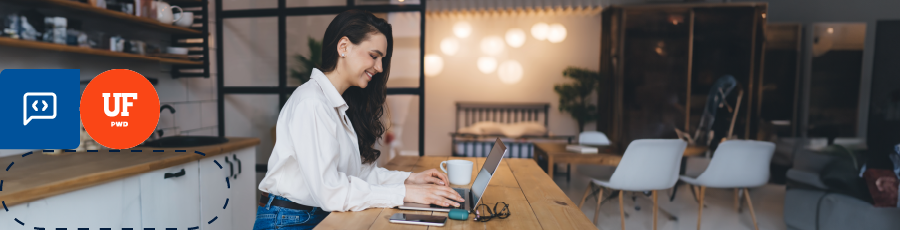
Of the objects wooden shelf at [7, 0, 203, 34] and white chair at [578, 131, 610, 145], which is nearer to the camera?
wooden shelf at [7, 0, 203, 34]

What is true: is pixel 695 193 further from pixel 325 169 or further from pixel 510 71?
pixel 325 169

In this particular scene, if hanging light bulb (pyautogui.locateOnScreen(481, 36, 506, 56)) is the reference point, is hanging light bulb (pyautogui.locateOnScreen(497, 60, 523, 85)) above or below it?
below

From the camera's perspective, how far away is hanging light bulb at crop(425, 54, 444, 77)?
18.0 feet

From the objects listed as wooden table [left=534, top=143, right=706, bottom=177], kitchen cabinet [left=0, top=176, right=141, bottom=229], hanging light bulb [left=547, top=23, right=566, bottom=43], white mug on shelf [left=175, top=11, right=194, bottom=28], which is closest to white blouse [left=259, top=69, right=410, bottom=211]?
kitchen cabinet [left=0, top=176, right=141, bottom=229]

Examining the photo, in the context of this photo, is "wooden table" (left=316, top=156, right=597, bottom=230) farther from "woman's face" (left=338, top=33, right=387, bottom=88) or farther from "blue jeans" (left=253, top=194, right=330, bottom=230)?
"woman's face" (left=338, top=33, right=387, bottom=88)

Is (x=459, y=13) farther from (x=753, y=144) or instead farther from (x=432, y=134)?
(x=753, y=144)

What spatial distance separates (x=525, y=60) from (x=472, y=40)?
28.7 inches

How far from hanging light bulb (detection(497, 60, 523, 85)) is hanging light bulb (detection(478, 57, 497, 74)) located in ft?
0.29

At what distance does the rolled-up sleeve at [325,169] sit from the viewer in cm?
94

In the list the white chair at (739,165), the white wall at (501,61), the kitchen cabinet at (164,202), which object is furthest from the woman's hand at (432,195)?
the white wall at (501,61)

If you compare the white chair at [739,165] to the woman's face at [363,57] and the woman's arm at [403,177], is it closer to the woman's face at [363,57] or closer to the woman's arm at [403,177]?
the woman's arm at [403,177]

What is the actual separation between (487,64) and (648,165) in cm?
302

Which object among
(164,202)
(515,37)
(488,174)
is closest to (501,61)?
(515,37)

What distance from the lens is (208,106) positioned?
2689 millimetres
